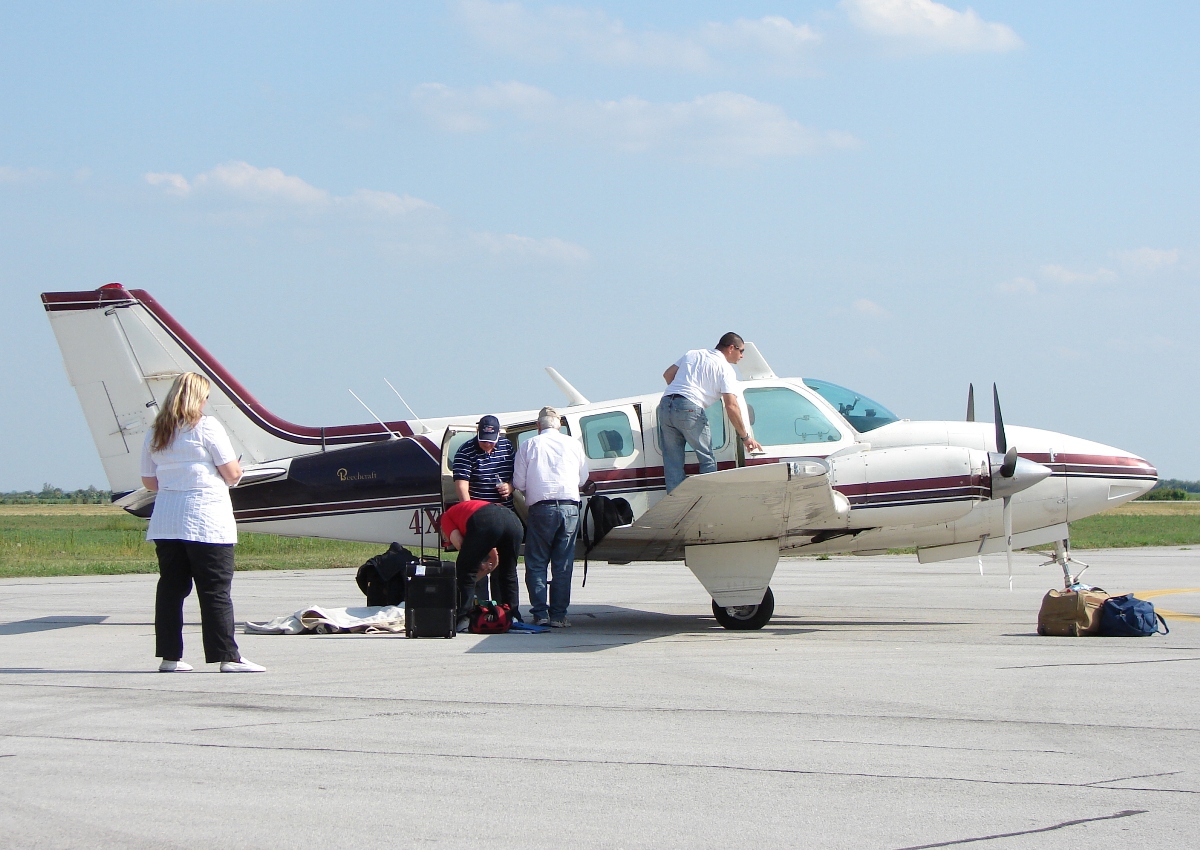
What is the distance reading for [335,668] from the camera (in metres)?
7.73

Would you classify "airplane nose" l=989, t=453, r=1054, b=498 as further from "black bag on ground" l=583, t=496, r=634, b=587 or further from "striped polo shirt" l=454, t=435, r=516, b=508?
"striped polo shirt" l=454, t=435, r=516, b=508

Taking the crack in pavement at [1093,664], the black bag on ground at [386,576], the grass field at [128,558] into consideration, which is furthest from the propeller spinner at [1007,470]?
the grass field at [128,558]

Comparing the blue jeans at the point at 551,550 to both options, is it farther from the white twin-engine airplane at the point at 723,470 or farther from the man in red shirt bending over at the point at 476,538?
the white twin-engine airplane at the point at 723,470

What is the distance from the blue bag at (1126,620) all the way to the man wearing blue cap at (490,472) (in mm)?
5382

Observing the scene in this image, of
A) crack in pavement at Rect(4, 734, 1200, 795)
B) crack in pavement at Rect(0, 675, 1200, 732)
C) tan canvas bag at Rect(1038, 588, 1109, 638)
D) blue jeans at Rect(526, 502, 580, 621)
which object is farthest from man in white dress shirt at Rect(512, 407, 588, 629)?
crack in pavement at Rect(4, 734, 1200, 795)

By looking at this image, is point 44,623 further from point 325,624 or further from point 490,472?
point 490,472

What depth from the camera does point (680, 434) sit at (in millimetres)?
10305

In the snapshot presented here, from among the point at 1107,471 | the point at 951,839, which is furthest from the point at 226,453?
the point at 1107,471

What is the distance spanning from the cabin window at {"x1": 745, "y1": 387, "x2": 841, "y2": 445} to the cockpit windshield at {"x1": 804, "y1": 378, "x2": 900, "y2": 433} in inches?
8.6

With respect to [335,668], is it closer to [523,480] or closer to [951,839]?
[523,480]

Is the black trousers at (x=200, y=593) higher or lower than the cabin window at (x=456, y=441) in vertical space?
lower

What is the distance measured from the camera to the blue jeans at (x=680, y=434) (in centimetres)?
1012

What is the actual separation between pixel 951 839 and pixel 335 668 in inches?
201

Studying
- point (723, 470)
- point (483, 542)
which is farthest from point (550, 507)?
point (723, 470)
